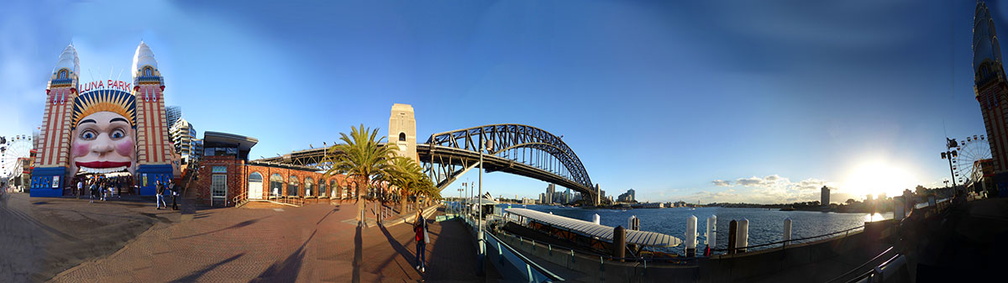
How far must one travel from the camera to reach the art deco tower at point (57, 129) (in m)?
4.16

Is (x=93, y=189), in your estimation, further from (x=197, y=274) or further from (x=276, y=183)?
(x=276, y=183)

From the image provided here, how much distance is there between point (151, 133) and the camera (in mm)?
5008

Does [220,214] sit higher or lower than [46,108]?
lower

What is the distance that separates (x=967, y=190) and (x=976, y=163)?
0.69ft

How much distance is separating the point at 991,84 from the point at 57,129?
848cm

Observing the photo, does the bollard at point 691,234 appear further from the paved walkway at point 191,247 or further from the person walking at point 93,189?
the person walking at point 93,189

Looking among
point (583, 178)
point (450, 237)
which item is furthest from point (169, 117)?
point (583, 178)

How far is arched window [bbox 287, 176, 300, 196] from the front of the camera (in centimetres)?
834

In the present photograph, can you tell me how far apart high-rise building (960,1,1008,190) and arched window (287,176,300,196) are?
9730 millimetres

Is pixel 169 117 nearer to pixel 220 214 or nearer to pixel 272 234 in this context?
pixel 220 214

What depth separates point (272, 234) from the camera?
6.24 m

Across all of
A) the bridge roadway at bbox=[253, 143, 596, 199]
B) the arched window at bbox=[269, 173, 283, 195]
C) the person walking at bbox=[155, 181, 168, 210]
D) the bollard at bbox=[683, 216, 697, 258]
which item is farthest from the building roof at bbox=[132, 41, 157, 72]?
the bridge roadway at bbox=[253, 143, 596, 199]

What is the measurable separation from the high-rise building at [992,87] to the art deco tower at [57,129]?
7.99 metres

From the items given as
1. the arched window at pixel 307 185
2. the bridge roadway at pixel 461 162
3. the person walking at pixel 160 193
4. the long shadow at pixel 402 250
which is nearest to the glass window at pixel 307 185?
the arched window at pixel 307 185
